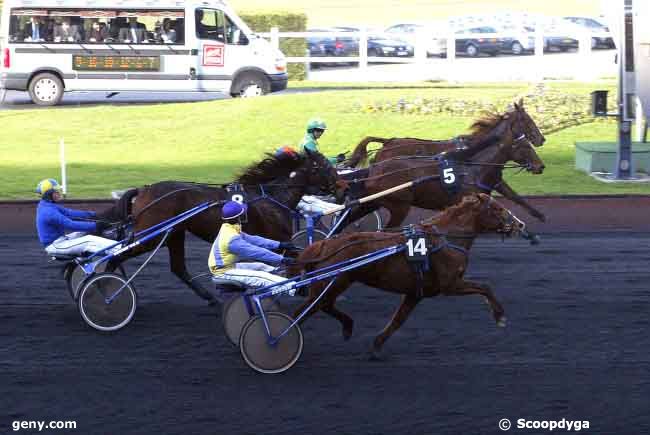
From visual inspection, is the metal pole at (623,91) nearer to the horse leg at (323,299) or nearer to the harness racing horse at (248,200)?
the harness racing horse at (248,200)

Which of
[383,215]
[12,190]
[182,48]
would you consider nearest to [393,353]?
[383,215]

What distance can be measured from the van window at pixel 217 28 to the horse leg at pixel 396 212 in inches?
493

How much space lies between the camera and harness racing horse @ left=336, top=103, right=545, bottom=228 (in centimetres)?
1046

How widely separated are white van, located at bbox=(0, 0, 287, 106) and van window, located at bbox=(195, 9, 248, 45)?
2 centimetres

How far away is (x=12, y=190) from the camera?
14.1 m

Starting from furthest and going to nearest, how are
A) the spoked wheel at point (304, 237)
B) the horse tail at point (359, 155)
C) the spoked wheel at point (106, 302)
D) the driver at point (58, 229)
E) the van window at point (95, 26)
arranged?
the van window at point (95, 26)
the horse tail at point (359, 155)
the spoked wheel at point (304, 237)
the driver at point (58, 229)
the spoked wheel at point (106, 302)

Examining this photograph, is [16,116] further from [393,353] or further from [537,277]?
[393,353]

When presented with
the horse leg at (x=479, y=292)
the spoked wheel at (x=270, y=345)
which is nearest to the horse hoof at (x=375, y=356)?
the spoked wheel at (x=270, y=345)

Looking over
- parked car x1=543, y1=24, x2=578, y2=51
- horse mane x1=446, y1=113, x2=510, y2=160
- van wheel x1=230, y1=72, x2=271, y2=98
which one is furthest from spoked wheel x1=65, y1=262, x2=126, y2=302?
parked car x1=543, y1=24, x2=578, y2=51

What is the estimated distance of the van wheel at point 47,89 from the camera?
22.3 meters

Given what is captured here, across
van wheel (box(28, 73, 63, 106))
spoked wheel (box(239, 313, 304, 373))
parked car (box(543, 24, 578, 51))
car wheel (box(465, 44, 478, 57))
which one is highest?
parked car (box(543, 24, 578, 51))

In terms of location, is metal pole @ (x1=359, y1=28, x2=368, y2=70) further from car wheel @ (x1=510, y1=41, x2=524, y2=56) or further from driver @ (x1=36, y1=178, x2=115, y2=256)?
driver @ (x1=36, y1=178, x2=115, y2=256)

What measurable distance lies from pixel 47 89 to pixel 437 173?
1394cm

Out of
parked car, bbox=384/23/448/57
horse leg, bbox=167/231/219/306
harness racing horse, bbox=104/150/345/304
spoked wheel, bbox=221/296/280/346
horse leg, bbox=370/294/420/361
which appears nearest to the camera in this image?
horse leg, bbox=370/294/420/361
